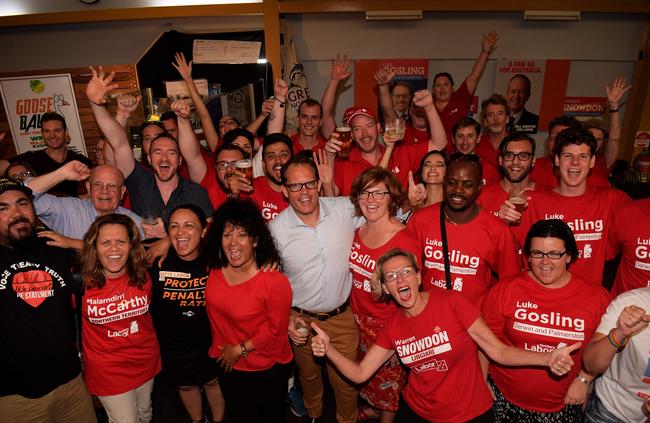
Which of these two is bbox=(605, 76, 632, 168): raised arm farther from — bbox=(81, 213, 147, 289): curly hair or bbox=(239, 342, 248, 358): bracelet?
bbox=(81, 213, 147, 289): curly hair

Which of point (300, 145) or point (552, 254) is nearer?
point (552, 254)

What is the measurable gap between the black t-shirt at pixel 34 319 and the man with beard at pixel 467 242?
2.29 metres

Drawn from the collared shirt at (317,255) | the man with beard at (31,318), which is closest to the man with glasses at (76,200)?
the man with beard at (31,318)

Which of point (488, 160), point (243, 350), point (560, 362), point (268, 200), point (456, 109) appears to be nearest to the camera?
point (560, 362)

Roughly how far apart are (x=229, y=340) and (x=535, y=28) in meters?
6.53

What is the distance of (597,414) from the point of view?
7.75ft

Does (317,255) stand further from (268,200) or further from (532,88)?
(532,88)

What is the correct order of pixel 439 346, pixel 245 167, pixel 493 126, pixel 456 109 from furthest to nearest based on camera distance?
pixel 456 109 < pixel 493 126 < pixel 245 167 < pixel 439 346

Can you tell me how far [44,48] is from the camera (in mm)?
6359

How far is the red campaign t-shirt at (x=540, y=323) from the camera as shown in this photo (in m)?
2.16

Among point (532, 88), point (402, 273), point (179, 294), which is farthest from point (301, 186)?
point (532, 88)

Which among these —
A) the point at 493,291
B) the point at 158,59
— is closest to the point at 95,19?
the point at 158,59

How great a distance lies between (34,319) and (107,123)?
1639mm

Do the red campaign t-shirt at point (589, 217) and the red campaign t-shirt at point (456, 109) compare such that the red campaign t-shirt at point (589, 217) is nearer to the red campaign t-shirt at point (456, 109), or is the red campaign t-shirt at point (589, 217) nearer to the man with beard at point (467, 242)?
the man with beard at point (467, 242)
